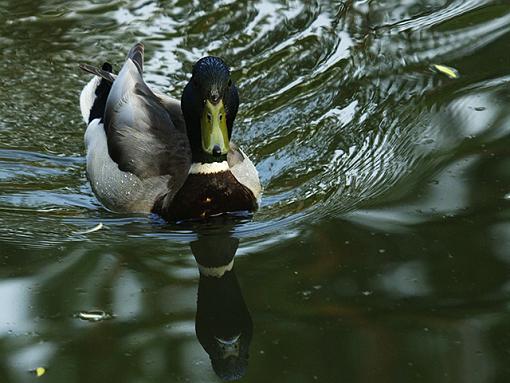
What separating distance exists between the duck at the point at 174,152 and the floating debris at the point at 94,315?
4.87ft

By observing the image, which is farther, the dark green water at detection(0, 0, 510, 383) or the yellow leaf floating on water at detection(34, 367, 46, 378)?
the dark green water at detection(0, 0, 510, 383)

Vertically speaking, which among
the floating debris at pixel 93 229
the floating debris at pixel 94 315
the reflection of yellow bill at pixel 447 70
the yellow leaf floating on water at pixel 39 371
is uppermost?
the yellow leaf floating on water at pixel 39 371

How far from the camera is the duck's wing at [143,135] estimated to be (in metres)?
7.50

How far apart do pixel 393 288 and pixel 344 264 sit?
1.21 feet

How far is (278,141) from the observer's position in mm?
8305

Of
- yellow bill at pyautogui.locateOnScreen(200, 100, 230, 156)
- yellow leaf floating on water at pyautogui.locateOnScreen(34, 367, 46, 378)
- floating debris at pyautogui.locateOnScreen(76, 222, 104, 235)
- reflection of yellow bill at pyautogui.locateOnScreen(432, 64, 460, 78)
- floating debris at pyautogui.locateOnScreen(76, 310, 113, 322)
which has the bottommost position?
reflection of yellow bill at pyautogui.locateOnScreen(432, 64, 460, 78)

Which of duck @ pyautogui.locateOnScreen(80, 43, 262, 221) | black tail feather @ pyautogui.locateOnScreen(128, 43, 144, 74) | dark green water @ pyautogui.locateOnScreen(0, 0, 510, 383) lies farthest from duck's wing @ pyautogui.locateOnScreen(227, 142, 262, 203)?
black tail feather @ pyautogui.locateOnScreen(128, 43, 144, 74)

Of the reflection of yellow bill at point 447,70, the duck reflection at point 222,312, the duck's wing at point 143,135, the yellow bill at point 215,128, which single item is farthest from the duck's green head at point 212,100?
the reflection of yellow bill at point 447,70

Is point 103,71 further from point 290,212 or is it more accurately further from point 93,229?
point 290,212

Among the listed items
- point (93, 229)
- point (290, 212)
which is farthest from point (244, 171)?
point (93, 229)

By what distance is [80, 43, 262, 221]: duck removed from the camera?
22.7 ft

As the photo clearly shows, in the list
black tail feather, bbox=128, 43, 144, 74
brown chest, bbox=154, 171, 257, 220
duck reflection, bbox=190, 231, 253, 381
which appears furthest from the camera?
black tail feather, bbox=128, 43, 144, 74

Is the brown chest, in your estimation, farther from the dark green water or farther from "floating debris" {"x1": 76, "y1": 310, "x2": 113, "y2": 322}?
"floating debris" {"x1": 76, "y1": 310, "x2": 113, "y2": 322}

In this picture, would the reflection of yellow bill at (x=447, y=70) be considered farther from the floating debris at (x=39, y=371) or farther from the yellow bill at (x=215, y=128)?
the floating debris at (x=39, y=371)
